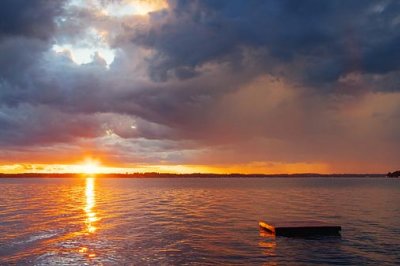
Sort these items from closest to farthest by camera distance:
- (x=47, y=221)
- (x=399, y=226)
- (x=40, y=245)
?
(x=40, y=245)
(x=399, y=226)
(x=47, y=221)

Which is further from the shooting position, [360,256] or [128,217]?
[128,217]

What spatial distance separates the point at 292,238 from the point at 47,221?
3374 centimetres

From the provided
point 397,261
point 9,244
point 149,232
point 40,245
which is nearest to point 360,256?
point 397,261

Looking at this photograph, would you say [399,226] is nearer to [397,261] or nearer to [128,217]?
[397,261]

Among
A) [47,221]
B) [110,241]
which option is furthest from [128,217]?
[110,241]

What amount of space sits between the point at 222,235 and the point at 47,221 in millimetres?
27039

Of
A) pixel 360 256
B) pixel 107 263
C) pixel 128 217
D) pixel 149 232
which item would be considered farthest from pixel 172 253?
pixel 128 217

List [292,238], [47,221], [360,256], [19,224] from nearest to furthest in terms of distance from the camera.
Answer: [360,256]
[292,238]
[19,224]
[47,221]

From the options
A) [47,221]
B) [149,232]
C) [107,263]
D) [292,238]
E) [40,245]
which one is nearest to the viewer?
[107,263]

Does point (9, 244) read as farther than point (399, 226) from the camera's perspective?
No

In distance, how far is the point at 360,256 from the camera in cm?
3197

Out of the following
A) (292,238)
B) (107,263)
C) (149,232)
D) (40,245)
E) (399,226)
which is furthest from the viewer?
(399,226)

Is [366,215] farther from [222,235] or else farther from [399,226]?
[222,235]

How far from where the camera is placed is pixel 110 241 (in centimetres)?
3897
